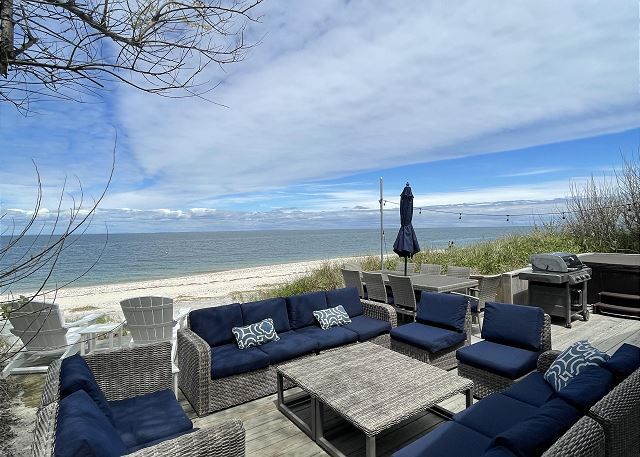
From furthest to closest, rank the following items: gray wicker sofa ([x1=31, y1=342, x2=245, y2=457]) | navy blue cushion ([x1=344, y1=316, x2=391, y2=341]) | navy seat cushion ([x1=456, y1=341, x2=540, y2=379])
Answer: navy blue cushion ([x1=344, y1=316, x2=391, y2=341]) → navy seat cushion ([x1=456, y1=341, x2=540, y2=379]) → gray wicker sofa ([x1=31, y1=342, x2=245, y2=457])

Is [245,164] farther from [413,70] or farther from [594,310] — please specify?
[594,310]

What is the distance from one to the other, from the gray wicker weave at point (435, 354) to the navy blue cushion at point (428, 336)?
0.05 metres

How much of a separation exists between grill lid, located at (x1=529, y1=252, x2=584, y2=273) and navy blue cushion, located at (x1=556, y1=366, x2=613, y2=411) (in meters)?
4.16

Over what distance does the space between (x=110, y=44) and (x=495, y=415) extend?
3012 millimetres

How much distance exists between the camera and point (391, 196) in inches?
350

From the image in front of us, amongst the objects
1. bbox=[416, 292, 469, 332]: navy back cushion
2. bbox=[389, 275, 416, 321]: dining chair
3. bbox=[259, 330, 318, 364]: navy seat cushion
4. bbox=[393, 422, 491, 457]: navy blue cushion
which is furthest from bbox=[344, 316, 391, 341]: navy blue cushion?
bbox=[393, 422, 491, 457]: navy blue cushion

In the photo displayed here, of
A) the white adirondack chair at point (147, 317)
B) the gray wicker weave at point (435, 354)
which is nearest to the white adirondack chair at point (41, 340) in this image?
the white adirondack chair at point (147, 317)

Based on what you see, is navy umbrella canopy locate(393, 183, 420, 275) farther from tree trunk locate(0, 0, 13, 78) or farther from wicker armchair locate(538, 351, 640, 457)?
tree trunk locate(0, 0, 13, 78)

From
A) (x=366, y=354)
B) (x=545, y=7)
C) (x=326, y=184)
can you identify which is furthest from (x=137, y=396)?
(x=326, y=184)

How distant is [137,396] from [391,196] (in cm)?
740

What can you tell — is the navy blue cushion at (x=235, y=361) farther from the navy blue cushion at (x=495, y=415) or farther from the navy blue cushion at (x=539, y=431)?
the navy blue cushion at (x=539, y=431)

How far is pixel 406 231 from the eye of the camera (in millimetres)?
5824

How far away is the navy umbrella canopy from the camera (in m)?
5.72

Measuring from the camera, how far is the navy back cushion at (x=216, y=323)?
362 centimetres
